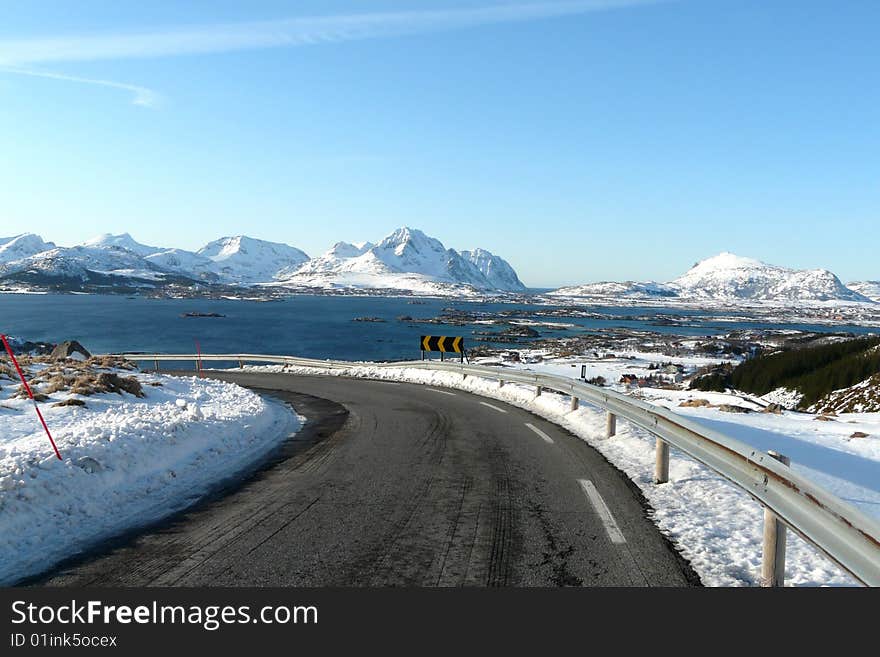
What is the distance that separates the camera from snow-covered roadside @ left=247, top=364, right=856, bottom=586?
15.5ft

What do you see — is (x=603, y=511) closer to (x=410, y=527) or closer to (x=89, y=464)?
(x=410, y=527)

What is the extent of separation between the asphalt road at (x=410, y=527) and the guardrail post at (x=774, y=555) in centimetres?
63

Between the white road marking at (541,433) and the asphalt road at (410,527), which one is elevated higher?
the asphalt road at (410,527)

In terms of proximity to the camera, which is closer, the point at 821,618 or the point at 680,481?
the point at 821,618

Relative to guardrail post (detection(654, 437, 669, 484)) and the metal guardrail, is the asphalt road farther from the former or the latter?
the metal guardrail

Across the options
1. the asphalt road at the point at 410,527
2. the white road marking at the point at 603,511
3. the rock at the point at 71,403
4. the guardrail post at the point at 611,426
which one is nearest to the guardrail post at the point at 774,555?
the asphalt road at the point at 410,527

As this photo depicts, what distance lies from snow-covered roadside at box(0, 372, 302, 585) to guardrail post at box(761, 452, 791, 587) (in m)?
5.90

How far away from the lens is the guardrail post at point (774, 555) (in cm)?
451

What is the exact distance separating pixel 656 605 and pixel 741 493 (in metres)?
3.63

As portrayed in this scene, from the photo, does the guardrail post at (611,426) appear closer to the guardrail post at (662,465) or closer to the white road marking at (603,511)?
the guardrail post at (662,465)

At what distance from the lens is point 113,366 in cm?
2167

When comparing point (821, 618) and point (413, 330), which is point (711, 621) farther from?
point (413, 330)

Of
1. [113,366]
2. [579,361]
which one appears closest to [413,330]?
[579,361]

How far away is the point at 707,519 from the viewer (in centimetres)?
613
